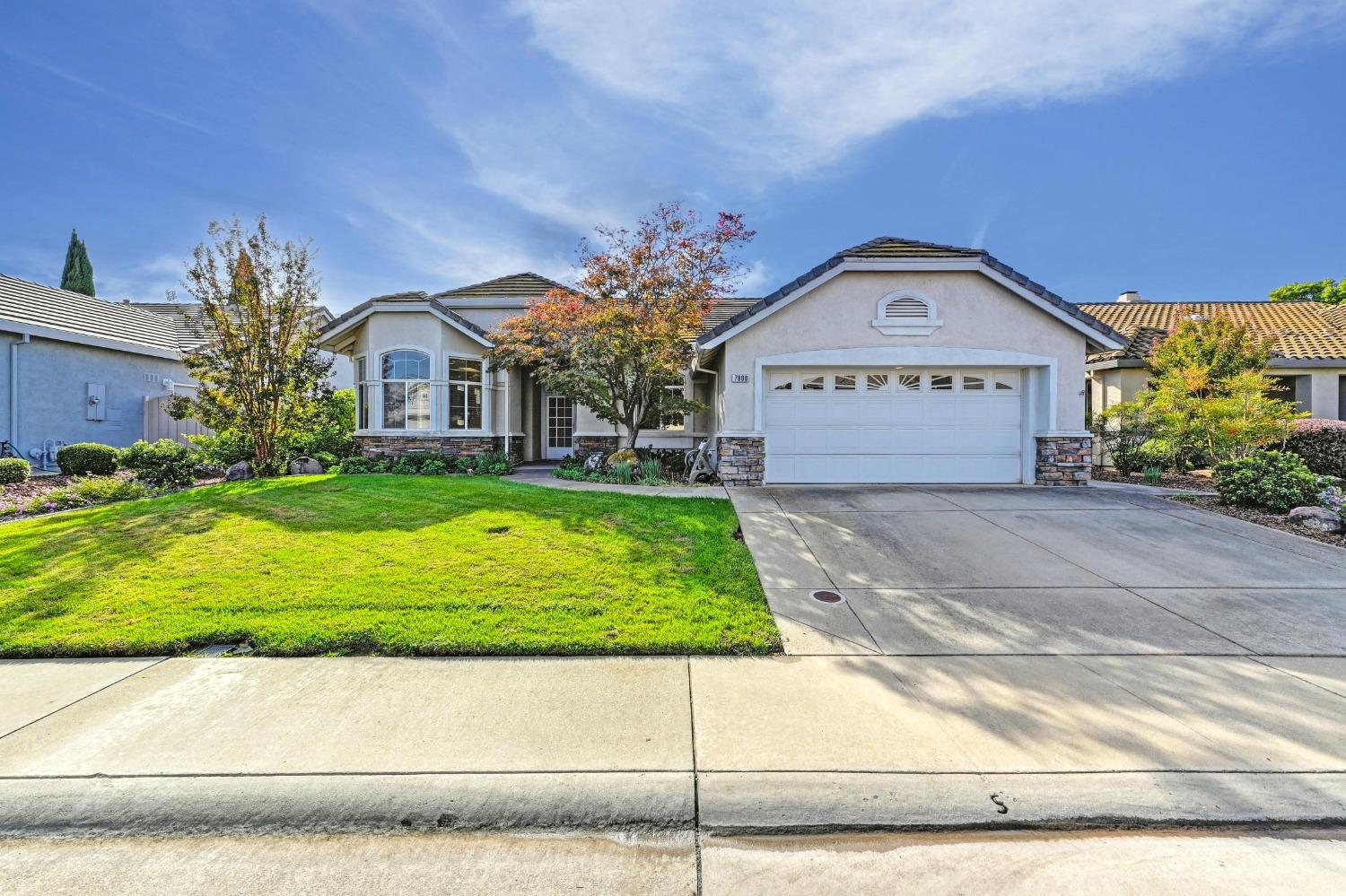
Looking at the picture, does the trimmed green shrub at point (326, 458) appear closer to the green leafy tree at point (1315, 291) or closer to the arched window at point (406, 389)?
the arched window at point (406, 389)

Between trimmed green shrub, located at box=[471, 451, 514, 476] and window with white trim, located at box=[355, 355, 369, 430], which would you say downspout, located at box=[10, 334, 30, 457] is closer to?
window with white trim, located at box=[355, 355, 369, 430]

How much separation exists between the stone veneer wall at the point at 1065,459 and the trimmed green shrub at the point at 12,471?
19718mm

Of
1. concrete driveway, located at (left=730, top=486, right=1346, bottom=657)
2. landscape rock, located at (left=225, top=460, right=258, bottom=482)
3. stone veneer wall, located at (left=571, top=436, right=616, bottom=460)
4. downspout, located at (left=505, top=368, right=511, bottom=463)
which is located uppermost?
downspout, located at (left=505, top=368, right=511, bottom=463)

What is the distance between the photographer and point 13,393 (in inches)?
498

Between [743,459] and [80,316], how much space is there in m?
18.3

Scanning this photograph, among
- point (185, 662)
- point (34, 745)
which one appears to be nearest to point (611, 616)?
point (185, 662)

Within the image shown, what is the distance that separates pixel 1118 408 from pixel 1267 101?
777 centimetres

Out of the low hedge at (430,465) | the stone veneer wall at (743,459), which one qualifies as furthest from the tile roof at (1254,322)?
the low hedge at (430,465)

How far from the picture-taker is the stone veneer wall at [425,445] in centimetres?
1417

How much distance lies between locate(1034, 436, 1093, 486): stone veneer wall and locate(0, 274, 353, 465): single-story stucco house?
1669cm

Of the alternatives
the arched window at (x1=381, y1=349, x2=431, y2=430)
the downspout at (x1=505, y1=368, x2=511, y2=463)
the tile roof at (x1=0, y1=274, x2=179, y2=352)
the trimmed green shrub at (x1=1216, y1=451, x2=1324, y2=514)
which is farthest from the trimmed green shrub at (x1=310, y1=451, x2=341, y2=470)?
the trimmed green shrub at (x1=1216, y1=451, x2=1324, y2=514)

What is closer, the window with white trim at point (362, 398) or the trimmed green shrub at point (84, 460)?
the trimmed green shrub at point (84, 460)

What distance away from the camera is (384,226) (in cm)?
1435

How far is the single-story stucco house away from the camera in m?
12.7
